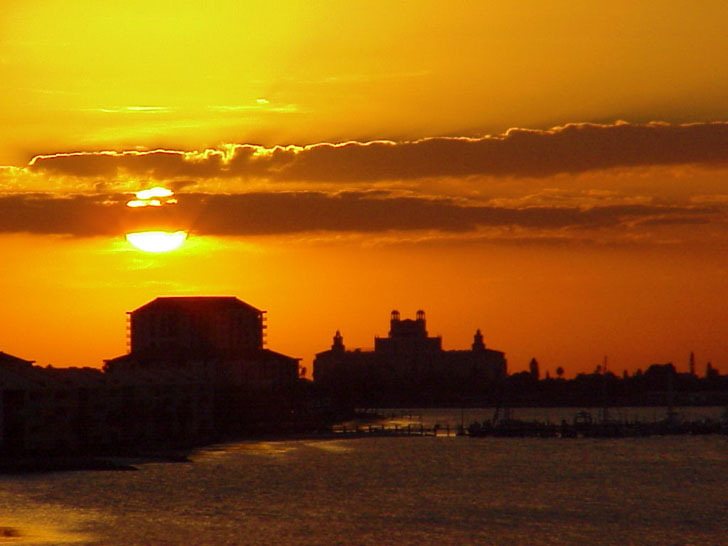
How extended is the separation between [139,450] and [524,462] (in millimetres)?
36483

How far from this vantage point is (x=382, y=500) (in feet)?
329

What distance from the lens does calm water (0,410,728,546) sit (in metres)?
79.8

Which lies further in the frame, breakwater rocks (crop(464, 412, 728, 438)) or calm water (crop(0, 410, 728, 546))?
breakwater rocks (crop(464, 412, 728, 438))

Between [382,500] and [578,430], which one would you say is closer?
[382,500]

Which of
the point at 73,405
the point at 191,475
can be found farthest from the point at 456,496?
the point at 73,405

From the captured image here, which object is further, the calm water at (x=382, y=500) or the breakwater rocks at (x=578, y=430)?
the breakwater rocks at (x=578, y=430)

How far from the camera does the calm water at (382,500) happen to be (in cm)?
7975

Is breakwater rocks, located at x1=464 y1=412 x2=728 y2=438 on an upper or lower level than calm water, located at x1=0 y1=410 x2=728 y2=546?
upper

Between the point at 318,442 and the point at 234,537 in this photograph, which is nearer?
the point at 234,537

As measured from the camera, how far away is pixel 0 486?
10669 cm

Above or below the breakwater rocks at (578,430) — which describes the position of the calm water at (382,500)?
below

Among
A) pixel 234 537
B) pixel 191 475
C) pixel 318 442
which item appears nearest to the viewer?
pixel 234 537

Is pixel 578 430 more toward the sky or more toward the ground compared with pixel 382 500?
more toward the sky

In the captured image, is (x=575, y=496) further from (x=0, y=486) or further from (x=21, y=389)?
(x=21, y=389)
